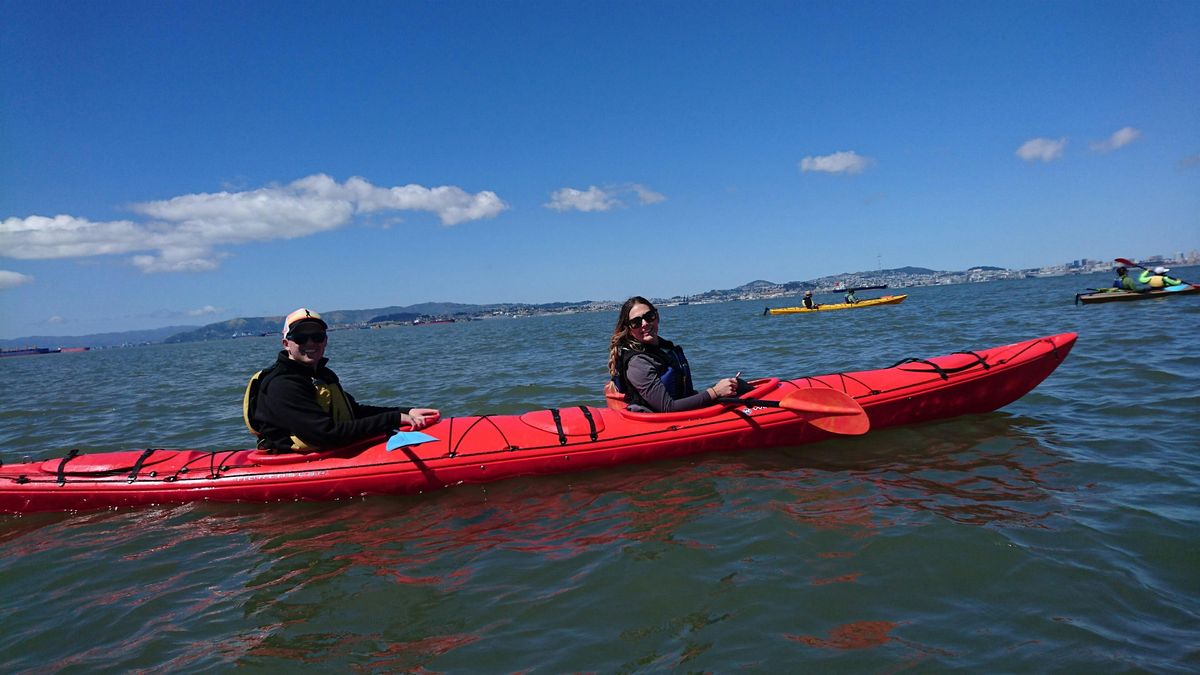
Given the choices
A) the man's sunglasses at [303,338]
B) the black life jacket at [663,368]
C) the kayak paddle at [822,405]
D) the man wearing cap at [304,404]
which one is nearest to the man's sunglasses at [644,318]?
the black life jacket at [663,368]

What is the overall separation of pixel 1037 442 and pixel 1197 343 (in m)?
7.39

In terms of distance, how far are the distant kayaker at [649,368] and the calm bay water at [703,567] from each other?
0.61m

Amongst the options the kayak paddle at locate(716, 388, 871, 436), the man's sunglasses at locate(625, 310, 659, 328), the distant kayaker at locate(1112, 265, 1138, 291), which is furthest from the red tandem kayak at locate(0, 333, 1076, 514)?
the distant kayaker at locate(1112, 265, 1138, 291)

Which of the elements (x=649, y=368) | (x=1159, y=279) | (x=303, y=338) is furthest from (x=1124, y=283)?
(x=303, y=338)

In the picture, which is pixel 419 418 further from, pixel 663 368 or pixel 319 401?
pixel 663 368

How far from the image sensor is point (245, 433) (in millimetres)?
9125

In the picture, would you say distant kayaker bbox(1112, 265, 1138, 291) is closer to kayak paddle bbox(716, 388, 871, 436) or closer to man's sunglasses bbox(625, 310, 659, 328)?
kayak paddle bbox(716, 388, 871, 436)

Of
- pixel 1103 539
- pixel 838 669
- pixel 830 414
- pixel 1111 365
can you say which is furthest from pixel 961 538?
pixel 1111 365

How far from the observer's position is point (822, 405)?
5918 millimetres

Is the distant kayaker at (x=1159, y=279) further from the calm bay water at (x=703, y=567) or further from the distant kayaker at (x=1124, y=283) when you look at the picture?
the calm bay water at (x=703, y=567)

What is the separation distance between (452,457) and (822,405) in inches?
141

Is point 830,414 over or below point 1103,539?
over

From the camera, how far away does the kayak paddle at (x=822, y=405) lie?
5.82 m

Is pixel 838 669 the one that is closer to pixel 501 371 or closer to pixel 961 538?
pixel 961 538
